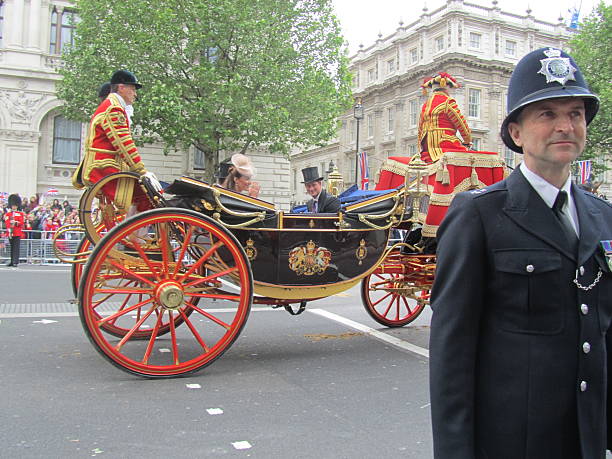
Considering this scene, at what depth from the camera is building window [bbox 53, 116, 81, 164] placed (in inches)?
1200

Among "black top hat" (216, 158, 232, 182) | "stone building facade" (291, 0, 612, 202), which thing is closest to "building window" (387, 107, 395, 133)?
"stone building facade" (291, 0, 612, 202)

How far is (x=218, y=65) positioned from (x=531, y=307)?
2231cm

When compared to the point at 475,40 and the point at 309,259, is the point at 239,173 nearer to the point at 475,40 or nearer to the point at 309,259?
the point at 309,259

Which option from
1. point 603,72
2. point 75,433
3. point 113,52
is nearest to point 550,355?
point 75,433

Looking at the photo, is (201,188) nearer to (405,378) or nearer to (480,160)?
(405,378)

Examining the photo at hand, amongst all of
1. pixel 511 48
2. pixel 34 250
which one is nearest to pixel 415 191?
pixel 34 250

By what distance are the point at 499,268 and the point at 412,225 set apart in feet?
17.0

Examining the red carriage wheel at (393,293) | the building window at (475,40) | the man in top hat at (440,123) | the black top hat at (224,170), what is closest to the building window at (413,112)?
the building window at (475,40)

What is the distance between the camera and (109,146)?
545 cm

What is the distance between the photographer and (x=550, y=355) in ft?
5.45

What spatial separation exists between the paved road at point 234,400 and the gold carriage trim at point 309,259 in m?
0.92

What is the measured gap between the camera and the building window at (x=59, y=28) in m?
30.6

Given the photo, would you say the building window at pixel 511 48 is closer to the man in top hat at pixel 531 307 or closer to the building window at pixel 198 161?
the building window at pixel 198 161

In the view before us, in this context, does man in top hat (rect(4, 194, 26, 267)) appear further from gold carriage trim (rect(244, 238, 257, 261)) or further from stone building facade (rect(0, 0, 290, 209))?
stone building facade (rect(0, 0, 290, 209))
